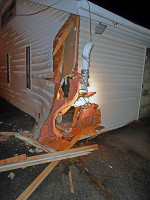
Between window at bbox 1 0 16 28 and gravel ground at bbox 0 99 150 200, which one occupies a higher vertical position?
window at bbox 1 0 16 28

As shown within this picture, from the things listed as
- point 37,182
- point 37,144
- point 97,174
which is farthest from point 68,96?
point 37,182

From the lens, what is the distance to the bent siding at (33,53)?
5078mm

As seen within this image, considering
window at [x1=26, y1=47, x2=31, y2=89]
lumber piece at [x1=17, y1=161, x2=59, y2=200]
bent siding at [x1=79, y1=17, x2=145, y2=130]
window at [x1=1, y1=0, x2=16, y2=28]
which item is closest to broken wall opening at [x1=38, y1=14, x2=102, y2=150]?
bent siding at [x1=79, y1=17, x2=145, y2=130]

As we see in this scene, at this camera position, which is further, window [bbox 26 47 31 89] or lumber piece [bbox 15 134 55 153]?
window [bbox 26 47 31 89]

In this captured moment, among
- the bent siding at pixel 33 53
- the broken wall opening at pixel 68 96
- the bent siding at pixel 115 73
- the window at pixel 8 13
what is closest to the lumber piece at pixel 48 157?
the broken wall opening at pixel 68 96

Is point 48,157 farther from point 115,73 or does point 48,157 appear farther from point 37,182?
point 115,73

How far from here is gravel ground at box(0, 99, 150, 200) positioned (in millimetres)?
2729

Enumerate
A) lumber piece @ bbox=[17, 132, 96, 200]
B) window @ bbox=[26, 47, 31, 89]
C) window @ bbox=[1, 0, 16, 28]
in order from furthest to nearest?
window @ bbox=[1, 0, 16, 28]
window @ bbox=[26, 47, 31, 89]
lumber piece @ bbox=[17, 132, 96, 200]

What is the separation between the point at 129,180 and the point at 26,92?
19.0 feet

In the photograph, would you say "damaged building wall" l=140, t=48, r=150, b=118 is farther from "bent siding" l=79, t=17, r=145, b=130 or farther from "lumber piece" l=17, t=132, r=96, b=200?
"lumber piece" l=17, t=132, r=96, b=200

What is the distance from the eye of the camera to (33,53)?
6223mm

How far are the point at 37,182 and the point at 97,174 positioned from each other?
4.50ft

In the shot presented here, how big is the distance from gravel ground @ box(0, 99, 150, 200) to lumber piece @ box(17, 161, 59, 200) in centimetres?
7

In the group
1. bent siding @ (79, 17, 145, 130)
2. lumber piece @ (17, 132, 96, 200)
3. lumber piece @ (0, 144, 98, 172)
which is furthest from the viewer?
bent siding @ (79, 17, 145, 130)
